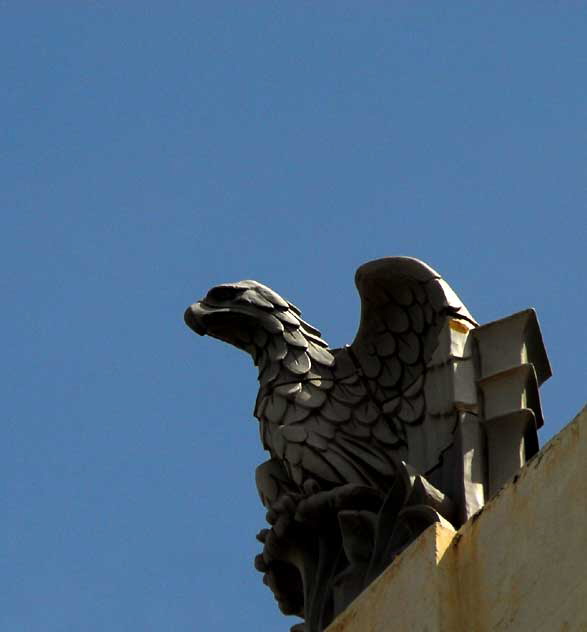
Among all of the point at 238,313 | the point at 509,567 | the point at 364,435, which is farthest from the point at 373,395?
the point at 509,567

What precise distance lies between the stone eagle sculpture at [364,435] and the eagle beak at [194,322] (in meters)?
0.48

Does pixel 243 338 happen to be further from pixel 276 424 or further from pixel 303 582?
pixel 303 582

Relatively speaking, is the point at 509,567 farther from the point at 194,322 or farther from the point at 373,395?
the point at 194,322

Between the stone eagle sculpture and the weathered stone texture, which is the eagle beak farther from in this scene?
the weathered stone texture

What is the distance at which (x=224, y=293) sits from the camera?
12555mm

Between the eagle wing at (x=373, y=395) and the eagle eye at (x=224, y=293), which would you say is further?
the eagle eye at (x=224, y=293)

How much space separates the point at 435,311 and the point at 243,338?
1789 millimetres

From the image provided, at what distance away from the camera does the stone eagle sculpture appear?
33.6 ft

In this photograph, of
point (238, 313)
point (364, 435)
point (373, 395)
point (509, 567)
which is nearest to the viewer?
point (509, 567)

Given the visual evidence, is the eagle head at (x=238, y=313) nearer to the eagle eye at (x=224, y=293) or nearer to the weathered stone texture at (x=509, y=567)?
the eagle eye at (x=224, y=293)

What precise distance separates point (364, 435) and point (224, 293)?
5.91ft

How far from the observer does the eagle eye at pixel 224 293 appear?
12523 mm

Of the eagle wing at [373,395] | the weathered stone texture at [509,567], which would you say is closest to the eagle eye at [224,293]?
the eagle wing at [373,395]

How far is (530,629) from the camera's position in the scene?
24.1ft
